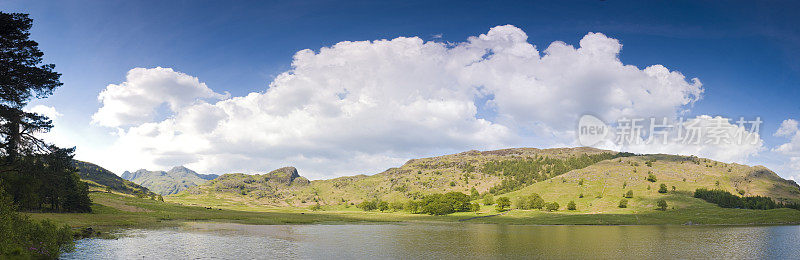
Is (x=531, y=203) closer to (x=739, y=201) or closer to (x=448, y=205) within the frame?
(x=448, y=205)

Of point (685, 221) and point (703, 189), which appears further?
point (703, 189)

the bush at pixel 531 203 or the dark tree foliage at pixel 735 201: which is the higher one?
the dark tree foliage at pixel 735 201

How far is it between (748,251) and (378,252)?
55.6 m

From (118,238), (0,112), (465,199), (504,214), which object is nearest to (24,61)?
(0,112)

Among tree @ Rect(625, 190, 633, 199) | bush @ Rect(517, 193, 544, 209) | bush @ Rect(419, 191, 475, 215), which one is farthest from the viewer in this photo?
tree @ Rect(625, 190, 633, 199)

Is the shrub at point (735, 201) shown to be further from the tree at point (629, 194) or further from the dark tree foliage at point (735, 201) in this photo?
the tree at point (629, 194)

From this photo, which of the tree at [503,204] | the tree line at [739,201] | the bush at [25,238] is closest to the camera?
the bush at [25,238]

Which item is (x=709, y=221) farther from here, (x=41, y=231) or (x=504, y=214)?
→ (x=41, y=231)

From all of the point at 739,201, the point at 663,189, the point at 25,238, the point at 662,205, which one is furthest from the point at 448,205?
the point at 25,238

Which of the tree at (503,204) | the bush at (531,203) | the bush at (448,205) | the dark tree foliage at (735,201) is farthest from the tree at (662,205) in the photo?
the bush at (448,205)

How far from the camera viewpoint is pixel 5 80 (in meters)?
38.8

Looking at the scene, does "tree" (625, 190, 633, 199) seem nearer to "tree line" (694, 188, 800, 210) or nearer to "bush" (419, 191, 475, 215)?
"tree line" (694, 188, 800, 210)

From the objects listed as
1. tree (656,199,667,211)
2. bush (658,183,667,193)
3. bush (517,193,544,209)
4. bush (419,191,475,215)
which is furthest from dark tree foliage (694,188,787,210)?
bush (419,191,475,215)

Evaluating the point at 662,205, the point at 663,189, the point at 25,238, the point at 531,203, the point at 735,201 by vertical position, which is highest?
the point at 663,189
